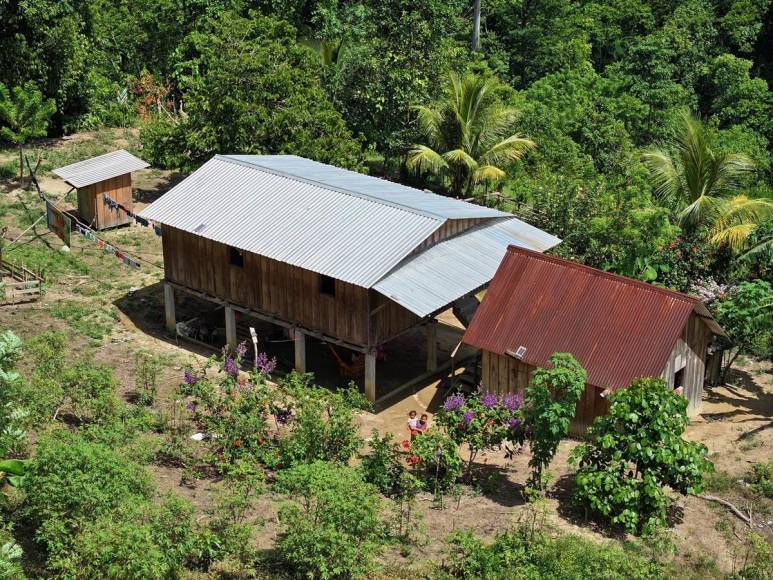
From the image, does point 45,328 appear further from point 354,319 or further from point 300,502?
point 300,502

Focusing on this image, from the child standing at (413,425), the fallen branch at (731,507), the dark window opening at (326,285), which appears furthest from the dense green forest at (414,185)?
the dark window opening at (326,285)

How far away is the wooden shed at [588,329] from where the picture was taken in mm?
23641

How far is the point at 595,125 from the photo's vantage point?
Result: 39656 mm

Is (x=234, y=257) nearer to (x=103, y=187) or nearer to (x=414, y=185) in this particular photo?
(x=103, y=187)

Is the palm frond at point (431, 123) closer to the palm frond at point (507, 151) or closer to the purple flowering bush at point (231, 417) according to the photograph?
the palm frond at point (507, 151)

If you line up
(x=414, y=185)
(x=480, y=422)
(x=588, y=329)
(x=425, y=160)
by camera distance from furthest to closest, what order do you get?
(x=414, y=185) → (x=425, y=160) → (x=588, y=329) → (x=480, y=422)

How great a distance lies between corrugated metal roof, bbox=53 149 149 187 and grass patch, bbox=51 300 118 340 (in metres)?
6.11

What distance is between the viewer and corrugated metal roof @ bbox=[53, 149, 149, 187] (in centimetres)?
3519

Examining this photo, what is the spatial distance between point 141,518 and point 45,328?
12109 millimetres

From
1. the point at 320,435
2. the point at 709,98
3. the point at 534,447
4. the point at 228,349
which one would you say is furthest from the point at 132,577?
the point at 709,98

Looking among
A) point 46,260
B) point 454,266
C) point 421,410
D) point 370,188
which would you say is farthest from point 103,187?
point 421,410

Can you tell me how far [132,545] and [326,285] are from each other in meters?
11.5

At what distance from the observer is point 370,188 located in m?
29.4

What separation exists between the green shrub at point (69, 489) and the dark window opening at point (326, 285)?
29.8 feet
